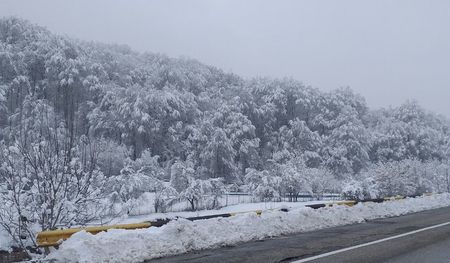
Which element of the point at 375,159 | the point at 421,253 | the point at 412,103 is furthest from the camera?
the point at 412,103

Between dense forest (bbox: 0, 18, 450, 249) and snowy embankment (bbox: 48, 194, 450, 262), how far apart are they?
55.8ft

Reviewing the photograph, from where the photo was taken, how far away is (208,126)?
201 feet

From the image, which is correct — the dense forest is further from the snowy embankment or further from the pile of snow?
the pile of snow

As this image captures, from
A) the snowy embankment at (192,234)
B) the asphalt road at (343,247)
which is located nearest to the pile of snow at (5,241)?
the snowy embankment at (192,234)

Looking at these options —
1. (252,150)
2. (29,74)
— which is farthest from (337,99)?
(29,74)

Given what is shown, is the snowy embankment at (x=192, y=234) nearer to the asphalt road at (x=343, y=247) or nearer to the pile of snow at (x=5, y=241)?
the asphalt road at (x=343, y=247)

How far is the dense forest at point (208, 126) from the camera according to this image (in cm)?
4475

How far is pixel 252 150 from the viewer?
64.1 m

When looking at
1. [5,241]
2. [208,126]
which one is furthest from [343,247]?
[208,126]

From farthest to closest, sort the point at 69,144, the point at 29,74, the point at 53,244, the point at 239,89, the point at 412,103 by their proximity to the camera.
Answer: the point at 412,103 < the point at 239,89 < the point at 29,74 < the point at 69,144 < the point at 53,244

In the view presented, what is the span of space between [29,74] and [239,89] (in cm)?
3124

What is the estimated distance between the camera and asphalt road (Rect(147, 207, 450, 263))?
31.5 ft

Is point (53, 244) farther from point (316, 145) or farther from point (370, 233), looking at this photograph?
point (316, 145)

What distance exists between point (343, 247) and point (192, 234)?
3.26 m
